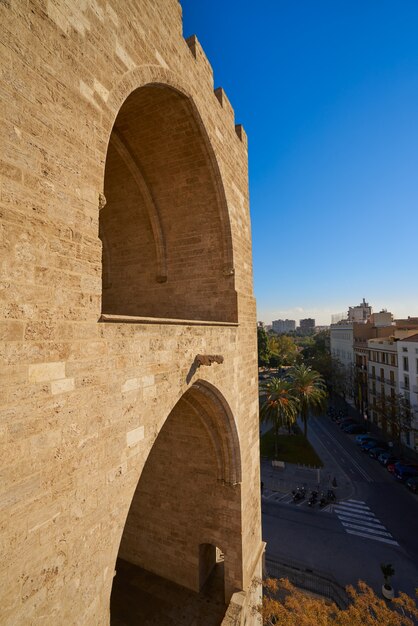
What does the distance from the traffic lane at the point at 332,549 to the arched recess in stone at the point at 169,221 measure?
13587mm

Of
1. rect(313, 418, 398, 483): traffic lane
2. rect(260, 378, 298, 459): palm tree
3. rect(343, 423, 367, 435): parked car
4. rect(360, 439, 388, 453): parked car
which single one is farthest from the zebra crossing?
rect(343, 423, 367, 435): parked car

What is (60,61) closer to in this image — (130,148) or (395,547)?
(130,148)

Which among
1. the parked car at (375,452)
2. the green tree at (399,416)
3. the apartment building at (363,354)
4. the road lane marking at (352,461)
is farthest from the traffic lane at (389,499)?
the apartment building at (363,354)

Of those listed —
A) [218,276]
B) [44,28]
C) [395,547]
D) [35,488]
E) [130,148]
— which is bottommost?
[395,547]

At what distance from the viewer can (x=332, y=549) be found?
15164 millimetres

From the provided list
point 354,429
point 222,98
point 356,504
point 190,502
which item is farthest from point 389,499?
point 222,98

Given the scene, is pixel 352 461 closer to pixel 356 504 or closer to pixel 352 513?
pixel 356 504

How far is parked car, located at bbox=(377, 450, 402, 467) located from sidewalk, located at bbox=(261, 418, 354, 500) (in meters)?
3.23

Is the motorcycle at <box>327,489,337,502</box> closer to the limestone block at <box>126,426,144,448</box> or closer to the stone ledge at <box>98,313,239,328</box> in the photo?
the stone ledge at <box>98,313,239,328</box>

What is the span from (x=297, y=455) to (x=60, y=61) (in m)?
27.2

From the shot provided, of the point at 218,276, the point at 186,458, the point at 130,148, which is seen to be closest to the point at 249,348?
the point at 218,276

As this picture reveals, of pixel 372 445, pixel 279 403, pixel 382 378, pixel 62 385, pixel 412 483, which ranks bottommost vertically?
pixel 412 483

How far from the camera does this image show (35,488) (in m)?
2.83

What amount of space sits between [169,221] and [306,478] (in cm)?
2104
